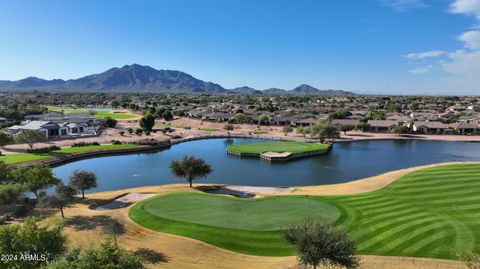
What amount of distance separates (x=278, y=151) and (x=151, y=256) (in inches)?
2312

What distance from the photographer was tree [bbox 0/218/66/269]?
18.2m

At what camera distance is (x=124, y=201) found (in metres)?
44.2

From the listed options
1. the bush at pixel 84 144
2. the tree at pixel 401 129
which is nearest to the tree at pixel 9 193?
the bush at pixel 84 144

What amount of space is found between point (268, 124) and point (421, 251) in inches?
4569

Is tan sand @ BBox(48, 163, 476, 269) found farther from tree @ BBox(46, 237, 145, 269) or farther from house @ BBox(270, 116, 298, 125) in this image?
house @ BBox(270, 116, 298, 125)

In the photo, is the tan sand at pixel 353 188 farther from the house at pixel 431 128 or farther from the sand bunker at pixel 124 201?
the house at pixel 431 128

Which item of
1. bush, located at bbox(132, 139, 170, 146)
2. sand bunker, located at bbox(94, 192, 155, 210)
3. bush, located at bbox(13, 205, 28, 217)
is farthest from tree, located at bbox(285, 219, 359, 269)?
bush, located at bbox(132, 139, 170, 146)

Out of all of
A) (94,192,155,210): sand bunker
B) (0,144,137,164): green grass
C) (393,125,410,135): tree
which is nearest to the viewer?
(94,192,155,210): sand bunker

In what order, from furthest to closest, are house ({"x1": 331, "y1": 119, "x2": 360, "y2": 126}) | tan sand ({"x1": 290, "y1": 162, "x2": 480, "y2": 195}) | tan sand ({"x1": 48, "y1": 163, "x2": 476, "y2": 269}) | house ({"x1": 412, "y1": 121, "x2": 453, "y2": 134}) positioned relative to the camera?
house ({"x1": 331, "y1": 119, "x2": 360, "y2": 126}) < house ({"x1": 412, "y1": 121, "x2": 453, "y2": 134}) < tan sand ({"x1": 290, "y1": 162, "x2": 480, "y2": 195}) < tan sand ({"x1": 48, "y1": 163, "x2": 476, "y2": 269})

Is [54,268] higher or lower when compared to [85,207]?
higher

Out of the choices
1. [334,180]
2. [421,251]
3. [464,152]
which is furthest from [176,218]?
[464,152]

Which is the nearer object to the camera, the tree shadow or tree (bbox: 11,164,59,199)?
the tree shadow

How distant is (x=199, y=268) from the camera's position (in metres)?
25.5

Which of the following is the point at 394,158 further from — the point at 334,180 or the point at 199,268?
the point at 199,268
